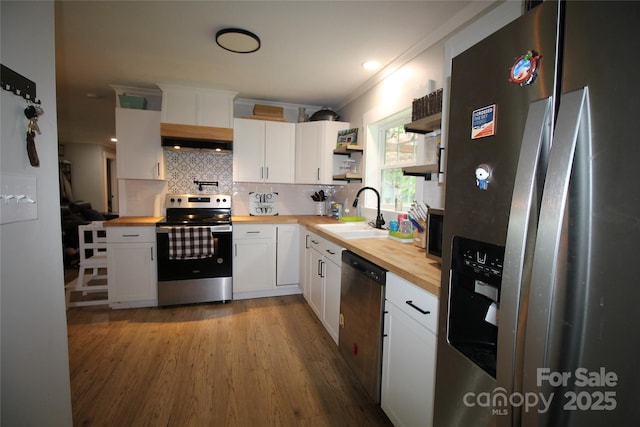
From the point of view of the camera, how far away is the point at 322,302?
2.51 m

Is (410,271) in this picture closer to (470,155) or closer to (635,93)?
(470,155)

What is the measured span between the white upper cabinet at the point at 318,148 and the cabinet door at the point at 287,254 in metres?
0.67

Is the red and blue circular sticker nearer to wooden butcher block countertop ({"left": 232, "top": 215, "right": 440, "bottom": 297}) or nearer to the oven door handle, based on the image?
wooden butcher block countertop ({"left": 232, "top": 215, "right": 440, "bottom": 297})

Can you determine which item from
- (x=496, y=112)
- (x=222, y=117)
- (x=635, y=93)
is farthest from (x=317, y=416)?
(x=222, y=117)

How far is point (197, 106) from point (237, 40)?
133 centimetres

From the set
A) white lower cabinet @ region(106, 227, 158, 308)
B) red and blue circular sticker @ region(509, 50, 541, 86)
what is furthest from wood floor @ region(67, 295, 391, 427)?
red and blue circular sticker @ region(509, 50, 541, 86)

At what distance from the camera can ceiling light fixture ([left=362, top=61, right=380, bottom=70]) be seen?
2.54m

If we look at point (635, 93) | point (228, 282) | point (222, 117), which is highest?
point (222, 117)

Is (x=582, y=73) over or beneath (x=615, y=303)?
over

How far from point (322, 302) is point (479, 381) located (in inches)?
69.2

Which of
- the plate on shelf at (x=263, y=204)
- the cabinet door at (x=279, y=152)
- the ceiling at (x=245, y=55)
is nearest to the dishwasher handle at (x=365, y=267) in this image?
the ceiling at (x=245, y=55)

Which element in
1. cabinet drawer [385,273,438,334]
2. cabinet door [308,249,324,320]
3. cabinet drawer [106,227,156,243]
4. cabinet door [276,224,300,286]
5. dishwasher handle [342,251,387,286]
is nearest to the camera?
cabinet drawer [385,273,438,334]

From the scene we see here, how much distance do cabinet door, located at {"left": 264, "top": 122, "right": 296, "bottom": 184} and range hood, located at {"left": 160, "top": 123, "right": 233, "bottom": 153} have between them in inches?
18.9

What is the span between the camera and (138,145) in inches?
125
